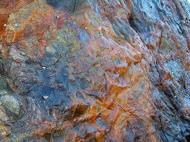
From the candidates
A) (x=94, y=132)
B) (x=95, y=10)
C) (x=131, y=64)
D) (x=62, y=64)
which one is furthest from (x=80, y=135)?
(x=95, y=10)

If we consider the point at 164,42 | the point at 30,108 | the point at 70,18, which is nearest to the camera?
the point at 30,108

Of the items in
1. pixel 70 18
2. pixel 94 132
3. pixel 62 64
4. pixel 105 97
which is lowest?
pixel 94 132

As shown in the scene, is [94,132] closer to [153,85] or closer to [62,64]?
[62,64]

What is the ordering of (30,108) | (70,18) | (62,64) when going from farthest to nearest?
(70,18), (62,64), (30,108)

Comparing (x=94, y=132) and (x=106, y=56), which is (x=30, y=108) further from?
(x=106, y=56)

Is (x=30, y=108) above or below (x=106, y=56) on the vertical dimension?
below

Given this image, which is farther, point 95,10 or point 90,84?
point 95,10

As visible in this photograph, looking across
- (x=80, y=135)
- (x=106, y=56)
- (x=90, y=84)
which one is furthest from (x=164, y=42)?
(x=80, y=135)
